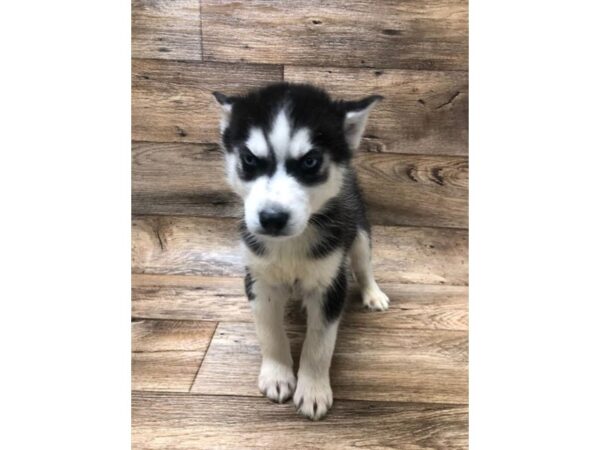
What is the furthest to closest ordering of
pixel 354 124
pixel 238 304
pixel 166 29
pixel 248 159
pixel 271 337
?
pixel 238 304 → pixel 166 29 → pixel 271 337 → pixel 354 124 → pixel 248 159

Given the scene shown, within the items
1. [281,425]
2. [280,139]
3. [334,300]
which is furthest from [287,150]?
[281,425]

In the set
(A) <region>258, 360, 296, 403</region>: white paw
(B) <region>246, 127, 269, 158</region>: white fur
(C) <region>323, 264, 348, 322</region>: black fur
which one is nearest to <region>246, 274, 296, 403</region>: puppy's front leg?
(A) <region>258, 360, 296, 403</region>: white paw

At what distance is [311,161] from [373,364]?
1.97 feet

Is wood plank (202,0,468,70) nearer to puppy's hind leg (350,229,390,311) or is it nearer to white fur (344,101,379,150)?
white fur (344,101,379,150)

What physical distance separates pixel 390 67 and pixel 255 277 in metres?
0.72

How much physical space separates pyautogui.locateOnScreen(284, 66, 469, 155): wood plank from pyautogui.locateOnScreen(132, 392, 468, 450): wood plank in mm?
752

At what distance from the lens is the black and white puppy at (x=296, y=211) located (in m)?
1.08

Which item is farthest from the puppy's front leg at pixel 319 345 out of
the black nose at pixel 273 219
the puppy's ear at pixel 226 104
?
the puppy's ear at pixel 226 104

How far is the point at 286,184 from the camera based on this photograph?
1.06 metres

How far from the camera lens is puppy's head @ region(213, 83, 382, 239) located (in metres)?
1.04

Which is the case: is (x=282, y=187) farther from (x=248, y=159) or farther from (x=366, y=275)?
(x=366, y=275)

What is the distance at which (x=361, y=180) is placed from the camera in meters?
1.67

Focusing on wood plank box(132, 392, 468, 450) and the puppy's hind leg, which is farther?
the puppy's hind leg

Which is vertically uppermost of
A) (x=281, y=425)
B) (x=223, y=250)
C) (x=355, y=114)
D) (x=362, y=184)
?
(x=355, y=114)
